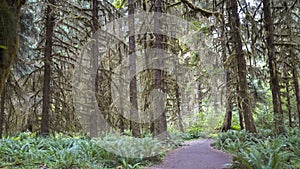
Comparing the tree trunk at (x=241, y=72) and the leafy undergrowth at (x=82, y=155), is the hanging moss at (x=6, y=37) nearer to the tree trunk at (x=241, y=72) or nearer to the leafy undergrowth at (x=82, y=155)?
the leafy undergrowth at (x=82, y=155)

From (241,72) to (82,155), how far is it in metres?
6.18

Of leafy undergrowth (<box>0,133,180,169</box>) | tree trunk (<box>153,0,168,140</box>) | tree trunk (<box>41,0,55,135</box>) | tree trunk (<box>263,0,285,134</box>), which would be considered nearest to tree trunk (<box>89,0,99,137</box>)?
tree trunk (<box>41,0,55,135</box>)

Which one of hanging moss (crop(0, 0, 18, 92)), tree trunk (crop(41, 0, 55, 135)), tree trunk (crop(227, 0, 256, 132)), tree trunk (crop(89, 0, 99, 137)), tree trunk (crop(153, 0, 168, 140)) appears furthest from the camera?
tree trunk (crop(89, 0, 99, 137))

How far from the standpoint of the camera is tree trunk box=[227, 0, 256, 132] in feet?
30.1

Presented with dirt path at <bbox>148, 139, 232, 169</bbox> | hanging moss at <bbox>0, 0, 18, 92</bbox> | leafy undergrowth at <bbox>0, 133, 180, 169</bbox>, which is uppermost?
hanging moss at <bbox>0, 0, 18, 92</bbox>

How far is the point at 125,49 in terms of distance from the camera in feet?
38.8

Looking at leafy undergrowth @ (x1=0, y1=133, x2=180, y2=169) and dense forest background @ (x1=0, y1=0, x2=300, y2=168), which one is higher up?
dense forest background @ (x1=0, y1=0, x2=300, y2=168)

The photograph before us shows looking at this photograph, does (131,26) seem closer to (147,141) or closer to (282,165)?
(147,141)

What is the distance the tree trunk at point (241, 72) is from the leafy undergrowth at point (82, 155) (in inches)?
144

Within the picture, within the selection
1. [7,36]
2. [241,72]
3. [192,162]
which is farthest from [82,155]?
[241,72]

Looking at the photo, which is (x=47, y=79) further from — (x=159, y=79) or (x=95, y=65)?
Result: (x=159, y=79)

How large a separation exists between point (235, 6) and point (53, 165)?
836cm

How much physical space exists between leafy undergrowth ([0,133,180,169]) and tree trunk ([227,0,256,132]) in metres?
3.66

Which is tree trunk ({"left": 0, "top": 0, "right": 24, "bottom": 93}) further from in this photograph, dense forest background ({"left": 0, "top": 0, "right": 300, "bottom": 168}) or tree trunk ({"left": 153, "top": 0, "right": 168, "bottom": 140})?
tree trunk ({"left": 153, "top": 0, "right": 168, "bottom": 140})
